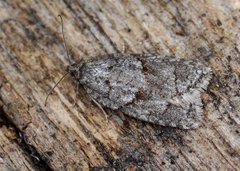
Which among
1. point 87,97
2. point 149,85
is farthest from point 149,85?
point 87,97

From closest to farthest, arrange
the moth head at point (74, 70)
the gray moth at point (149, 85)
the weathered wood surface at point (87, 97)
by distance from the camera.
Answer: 1. the weathered wood surface at point (87, 97)
2. the gray moth at point (149, 85)
3. the moth head at point (74, 70)

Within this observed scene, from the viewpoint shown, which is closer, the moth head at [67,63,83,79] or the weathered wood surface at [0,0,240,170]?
the weathered wood surface at [0,0,240,170]

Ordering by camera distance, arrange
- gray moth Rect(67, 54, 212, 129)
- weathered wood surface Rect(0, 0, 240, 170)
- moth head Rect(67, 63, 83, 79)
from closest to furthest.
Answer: weathered wood surface Rect(0, 0, 240, 170), gray moth Rect(67, 54, 212, 129), moth head Rect(67, 63, 83, 79)

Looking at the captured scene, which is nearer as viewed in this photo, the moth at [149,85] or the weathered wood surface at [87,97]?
the weathered wood surface at [87,97]

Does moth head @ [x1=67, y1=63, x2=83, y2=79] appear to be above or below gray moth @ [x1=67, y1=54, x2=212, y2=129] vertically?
above

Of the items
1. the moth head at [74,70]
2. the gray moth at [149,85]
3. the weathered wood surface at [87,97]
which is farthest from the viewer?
the moth head at [74,70]

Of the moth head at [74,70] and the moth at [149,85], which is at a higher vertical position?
the moth head at [74,70]

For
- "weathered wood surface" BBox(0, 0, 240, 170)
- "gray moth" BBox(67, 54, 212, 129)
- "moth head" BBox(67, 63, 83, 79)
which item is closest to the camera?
"weathered wood surface" BBox(0, 0, 240, 170)
